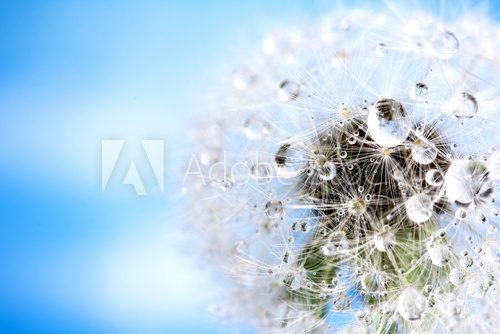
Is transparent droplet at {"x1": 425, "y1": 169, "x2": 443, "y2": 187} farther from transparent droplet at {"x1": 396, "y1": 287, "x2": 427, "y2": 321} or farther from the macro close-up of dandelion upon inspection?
transparent droplet at {"x1": 396, "y1": 287, "x2": 427, "y2": 321}

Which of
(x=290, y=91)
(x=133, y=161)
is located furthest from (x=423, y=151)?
(x=133, y=161)

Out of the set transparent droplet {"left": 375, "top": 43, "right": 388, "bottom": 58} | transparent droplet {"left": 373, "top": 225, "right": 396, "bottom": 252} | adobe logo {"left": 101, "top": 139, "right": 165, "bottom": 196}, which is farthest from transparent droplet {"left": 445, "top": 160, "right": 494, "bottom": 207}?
adobe logo {"left": 101, "top": 139, "right": 165, "bottom": 196}

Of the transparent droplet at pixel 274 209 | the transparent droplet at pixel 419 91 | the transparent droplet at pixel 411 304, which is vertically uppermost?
the transparent droplet at pixel 419 91

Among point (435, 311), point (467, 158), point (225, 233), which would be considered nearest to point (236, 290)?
point (225, 233)

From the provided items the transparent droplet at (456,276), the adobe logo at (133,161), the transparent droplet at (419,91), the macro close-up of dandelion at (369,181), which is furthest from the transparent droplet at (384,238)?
the adobe logo at (133,161)

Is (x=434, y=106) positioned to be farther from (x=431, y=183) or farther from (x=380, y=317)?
(x=380, y=317)

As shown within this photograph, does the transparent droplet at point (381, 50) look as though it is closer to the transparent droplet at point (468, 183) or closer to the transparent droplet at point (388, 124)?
the transparent droplet at point (388, 124)

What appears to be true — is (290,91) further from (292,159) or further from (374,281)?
(374,281)
